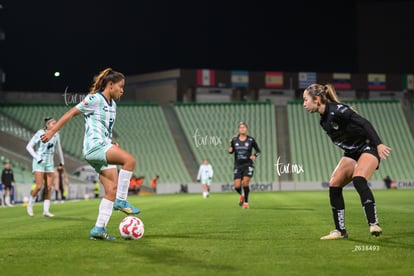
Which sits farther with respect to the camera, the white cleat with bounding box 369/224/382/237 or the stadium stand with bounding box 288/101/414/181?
the stadium stand with bounding box 288/101/414/181

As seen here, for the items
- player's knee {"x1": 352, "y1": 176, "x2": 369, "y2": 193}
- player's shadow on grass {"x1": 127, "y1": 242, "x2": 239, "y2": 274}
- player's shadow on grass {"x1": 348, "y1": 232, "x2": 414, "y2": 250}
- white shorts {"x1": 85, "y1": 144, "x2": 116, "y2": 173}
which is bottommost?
player's shadow on grass {"x1": 127, "y1": 242, "x2": 239, "y2": 274}

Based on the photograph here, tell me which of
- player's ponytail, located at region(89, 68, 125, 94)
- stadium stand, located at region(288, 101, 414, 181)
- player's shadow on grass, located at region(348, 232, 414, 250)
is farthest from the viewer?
stadium stand, located at region(288, 101, 414, 181)

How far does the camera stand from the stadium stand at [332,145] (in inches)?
2005

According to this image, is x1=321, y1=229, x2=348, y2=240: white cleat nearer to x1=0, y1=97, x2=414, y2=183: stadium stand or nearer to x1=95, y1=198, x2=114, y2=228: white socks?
x1=95, y1=198, x2=114, y2=228: white socks

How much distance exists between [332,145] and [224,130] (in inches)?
397

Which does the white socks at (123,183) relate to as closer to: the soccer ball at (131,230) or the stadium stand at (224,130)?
the soccer ball at (131,230)

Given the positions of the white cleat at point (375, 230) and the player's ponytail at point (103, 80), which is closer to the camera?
the white cleat at point (375, 230)

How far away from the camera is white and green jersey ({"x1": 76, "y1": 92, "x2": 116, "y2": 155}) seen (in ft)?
28.0

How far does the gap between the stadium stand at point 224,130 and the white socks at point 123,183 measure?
130 feet

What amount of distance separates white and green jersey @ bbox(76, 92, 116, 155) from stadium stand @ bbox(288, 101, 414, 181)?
1654 inches

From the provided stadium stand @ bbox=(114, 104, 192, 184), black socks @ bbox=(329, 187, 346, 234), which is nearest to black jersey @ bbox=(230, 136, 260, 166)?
black socks @ bbox=(329, 187, 346, 234)

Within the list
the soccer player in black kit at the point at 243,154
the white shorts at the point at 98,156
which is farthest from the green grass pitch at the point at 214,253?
the soccer player in black kit at the point at 243,154

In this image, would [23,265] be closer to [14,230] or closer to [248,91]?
[14,230]

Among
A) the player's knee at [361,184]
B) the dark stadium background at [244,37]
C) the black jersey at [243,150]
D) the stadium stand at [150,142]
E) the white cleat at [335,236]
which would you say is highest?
the dark stadium background at [244,37]
